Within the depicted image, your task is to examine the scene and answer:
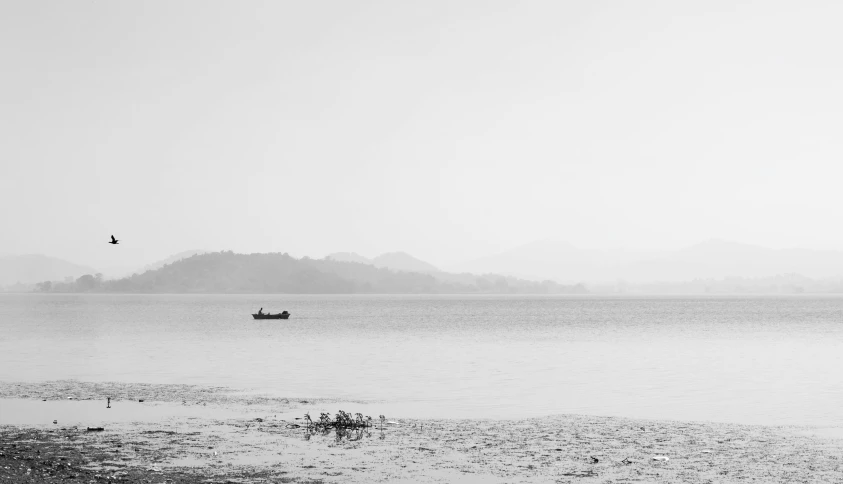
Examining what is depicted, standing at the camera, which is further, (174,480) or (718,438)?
(718,438)

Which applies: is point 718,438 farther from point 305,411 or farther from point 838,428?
point 305,411

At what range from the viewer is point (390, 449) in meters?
29.0

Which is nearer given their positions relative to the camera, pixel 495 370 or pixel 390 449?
pixel 390 449

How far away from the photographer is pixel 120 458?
85.5 ft

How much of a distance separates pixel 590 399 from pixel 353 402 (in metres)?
12.9

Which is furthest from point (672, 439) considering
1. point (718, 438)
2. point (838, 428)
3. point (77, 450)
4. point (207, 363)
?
point (207, 363)

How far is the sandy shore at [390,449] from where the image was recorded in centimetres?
2436

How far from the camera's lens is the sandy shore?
24.4 meters

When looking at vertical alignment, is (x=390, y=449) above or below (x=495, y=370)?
above

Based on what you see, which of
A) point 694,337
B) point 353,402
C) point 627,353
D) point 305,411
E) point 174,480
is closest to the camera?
point 174,480

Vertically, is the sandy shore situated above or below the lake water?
above

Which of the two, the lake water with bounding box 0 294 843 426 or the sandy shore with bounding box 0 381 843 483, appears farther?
the lake water with bounding box 0 294 843 426

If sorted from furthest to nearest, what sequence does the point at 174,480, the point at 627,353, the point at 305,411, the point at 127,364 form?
the point at 627,353, the point at 127,364, the point at 305,411, the point at 174,480

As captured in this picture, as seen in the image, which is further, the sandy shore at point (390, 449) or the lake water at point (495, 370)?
the lake water at point (495, 370)
